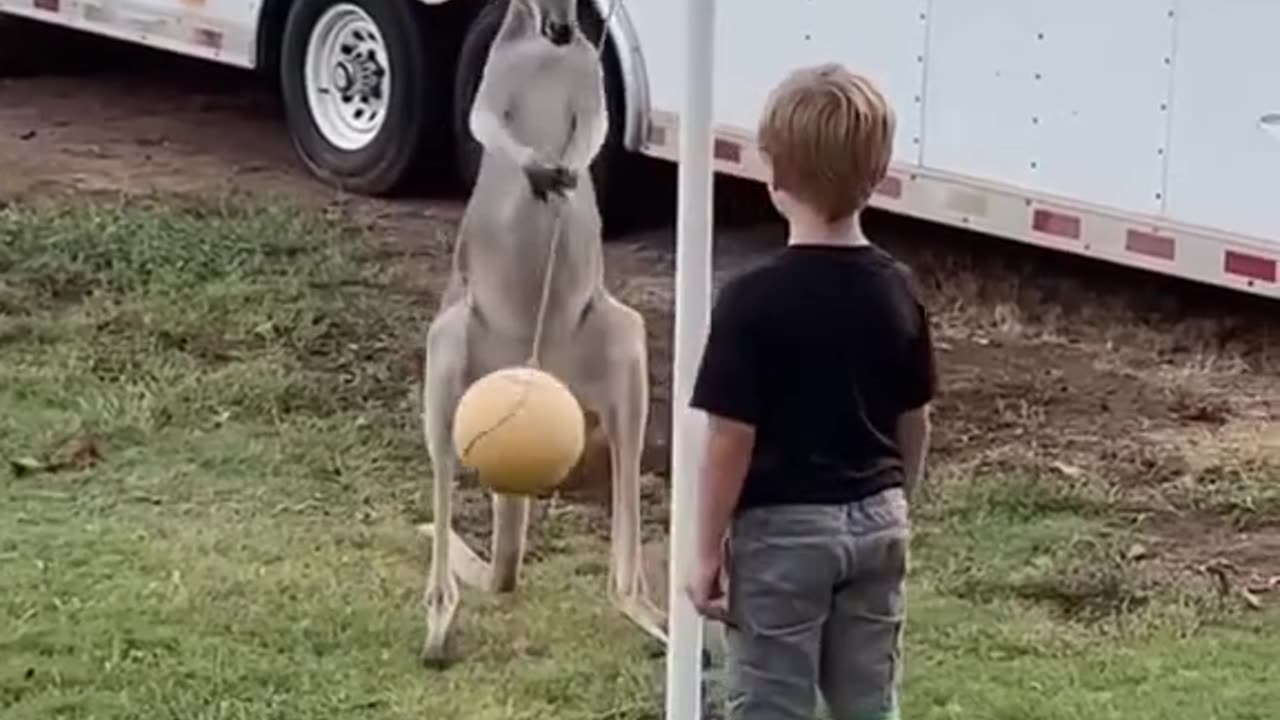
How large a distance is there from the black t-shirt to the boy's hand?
121mm

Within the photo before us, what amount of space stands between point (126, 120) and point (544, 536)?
6.38 m

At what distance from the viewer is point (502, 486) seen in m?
4.96

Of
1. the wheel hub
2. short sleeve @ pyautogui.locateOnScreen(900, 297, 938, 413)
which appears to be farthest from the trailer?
short sleeve @ pyautogui.locateOnScreen(900, 297, 938, 413)

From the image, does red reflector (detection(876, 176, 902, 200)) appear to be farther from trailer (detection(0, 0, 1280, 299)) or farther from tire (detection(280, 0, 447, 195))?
tire (detection(280, 0, 447, 195))

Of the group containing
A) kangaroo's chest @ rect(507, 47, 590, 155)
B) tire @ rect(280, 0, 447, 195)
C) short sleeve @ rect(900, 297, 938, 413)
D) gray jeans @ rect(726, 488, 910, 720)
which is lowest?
tire @ rect(280, 0, 447, 195)

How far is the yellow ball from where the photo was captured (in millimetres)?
4871

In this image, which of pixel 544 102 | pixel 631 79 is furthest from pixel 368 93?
pixel 544 102

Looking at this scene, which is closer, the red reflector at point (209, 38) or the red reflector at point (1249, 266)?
the red reflector at point (1249, 266)

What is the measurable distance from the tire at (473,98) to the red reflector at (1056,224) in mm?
1731

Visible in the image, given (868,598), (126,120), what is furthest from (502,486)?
(126,120)

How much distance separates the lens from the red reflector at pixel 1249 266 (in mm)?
8383

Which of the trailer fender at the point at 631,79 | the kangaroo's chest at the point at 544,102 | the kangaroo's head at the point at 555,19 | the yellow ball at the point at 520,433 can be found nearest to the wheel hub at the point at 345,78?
the trailer fender at the point at 631,79

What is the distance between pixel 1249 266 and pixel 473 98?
9.77 feet

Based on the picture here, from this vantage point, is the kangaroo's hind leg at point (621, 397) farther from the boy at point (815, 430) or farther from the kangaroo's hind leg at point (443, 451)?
the boy at point (815, 430)
